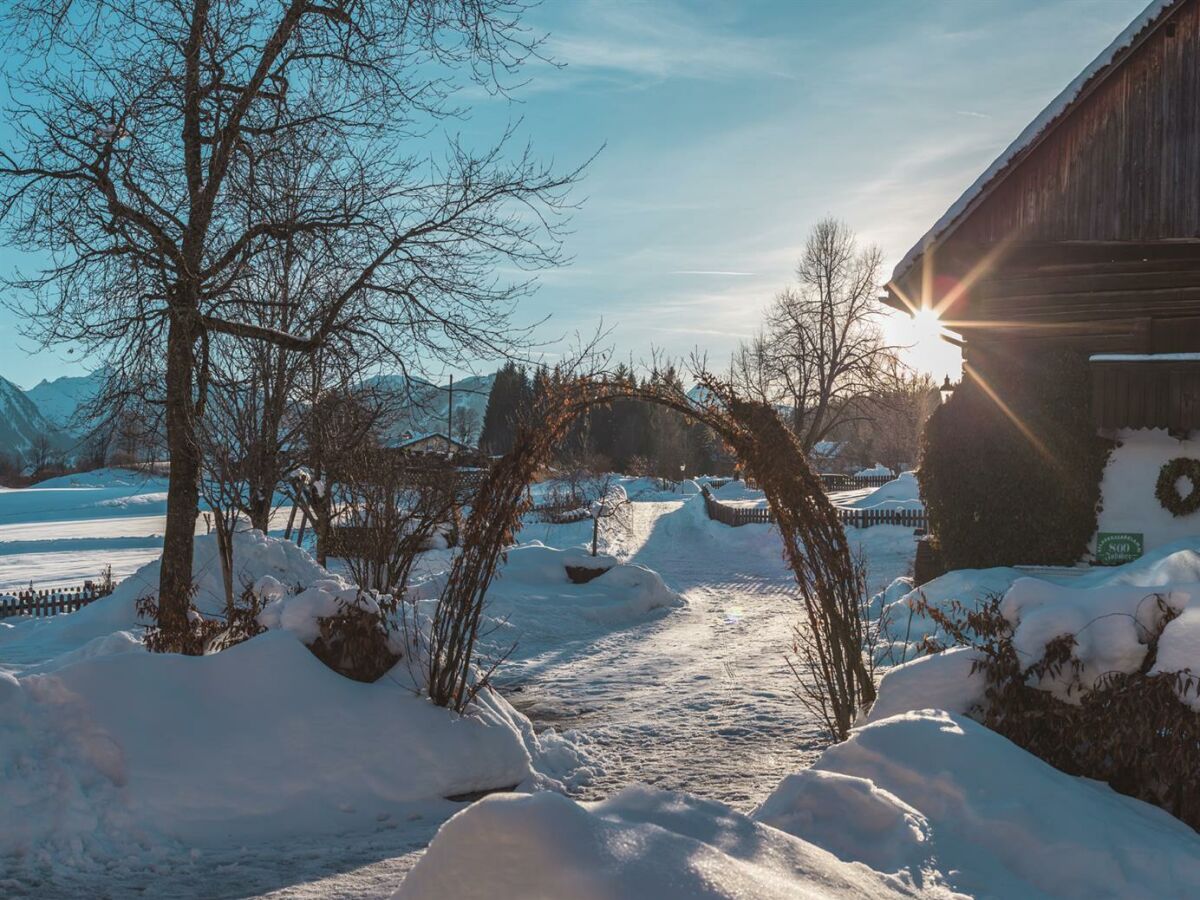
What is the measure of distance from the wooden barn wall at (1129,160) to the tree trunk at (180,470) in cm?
1164

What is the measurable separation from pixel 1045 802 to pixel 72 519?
4991cm

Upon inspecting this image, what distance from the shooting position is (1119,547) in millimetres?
13531

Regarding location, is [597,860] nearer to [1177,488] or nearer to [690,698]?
[690,698]

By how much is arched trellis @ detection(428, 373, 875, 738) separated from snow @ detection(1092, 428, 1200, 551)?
873cm

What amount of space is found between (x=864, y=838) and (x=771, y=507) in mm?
3214

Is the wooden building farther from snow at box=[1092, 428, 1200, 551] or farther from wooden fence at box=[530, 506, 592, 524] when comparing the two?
wooden fence at box=[530, 506, 592, 524]

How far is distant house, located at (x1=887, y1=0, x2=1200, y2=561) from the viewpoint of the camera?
41.8 ft

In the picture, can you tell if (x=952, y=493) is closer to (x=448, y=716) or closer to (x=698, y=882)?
(x=448, y=716)

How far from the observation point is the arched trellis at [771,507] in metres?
6.43

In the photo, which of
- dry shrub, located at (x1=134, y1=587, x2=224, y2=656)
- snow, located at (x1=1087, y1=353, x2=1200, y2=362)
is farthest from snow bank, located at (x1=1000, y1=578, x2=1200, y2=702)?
snow, located at (x1=1087, y1=353, x2=1200, y2=362)

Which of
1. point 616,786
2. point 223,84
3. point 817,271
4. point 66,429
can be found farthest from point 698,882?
point 817,271

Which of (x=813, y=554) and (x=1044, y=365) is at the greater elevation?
(x=1044, y=365)

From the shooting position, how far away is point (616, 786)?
6840mm

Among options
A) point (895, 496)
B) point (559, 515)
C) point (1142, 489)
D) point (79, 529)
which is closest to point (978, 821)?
point (1142, 489)
